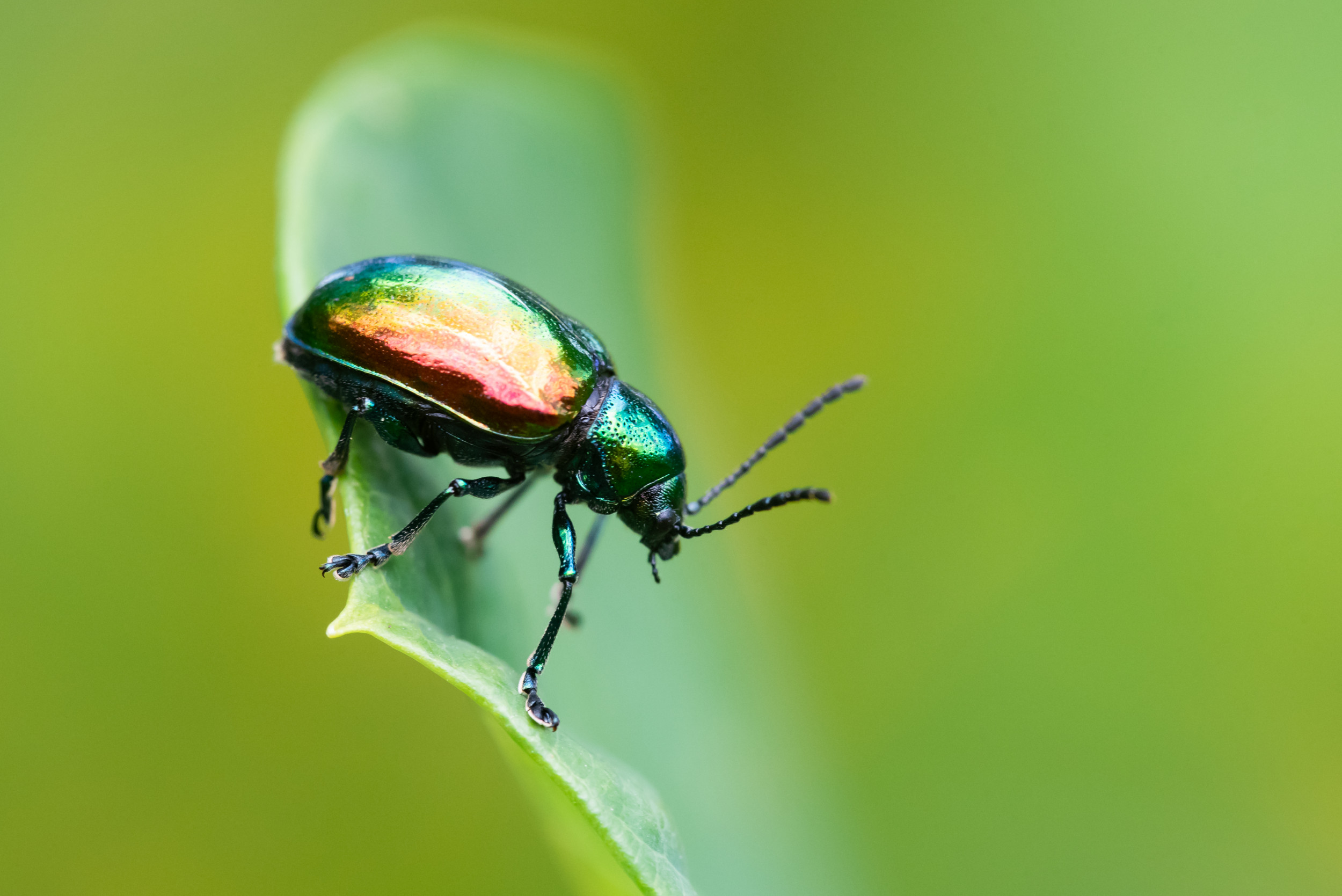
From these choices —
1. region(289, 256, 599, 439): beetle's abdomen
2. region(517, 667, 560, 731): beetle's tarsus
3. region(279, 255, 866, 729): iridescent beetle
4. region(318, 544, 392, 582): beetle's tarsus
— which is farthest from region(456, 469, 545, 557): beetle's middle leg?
region(517, 667, 560, 731): beetle's tarsus

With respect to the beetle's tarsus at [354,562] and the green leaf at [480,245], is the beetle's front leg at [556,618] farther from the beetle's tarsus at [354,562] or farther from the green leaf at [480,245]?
the beetle's tarsus at [354,562]

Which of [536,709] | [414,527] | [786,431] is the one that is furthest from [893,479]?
[536,709]

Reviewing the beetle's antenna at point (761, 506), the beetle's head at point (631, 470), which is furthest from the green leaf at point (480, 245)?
the beetle's antenna at point (761, 506)

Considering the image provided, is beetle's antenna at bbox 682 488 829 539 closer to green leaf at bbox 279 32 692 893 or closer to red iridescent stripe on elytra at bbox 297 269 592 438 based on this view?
green leaf at bbox 279 32 692 893

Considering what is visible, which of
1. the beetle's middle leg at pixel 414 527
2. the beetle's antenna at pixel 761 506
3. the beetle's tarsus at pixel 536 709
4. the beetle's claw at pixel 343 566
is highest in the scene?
the beetle's antenna at pixel 761 506

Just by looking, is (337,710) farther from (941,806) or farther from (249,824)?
(941,806)
